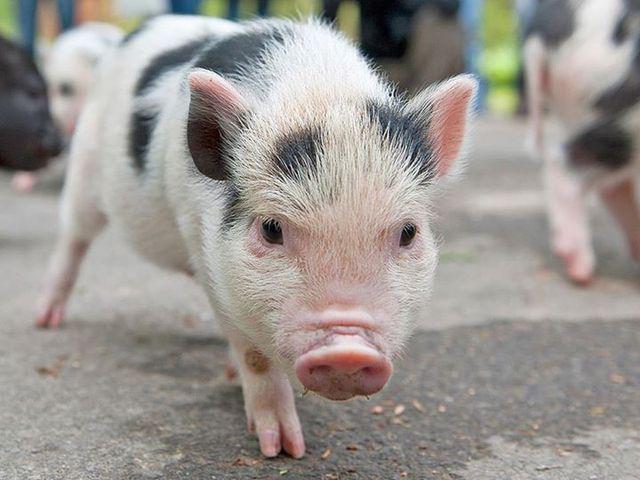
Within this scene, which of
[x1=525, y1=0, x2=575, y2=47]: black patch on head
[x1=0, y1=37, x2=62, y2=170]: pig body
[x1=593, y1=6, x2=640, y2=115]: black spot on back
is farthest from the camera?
[x1=0, y1=37, x2=62, y2=170]: pig body

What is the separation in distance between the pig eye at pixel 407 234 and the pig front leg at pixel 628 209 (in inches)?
112

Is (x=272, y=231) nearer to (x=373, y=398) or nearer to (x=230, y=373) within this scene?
(x=373, y=398)

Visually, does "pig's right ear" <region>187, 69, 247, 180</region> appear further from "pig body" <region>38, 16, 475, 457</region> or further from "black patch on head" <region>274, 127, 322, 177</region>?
"black patch on head" <region>274, 127, 322, 177</region>

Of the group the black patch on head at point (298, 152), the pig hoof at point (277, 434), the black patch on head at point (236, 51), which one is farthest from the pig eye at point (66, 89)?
the black patch on head at point (298, 152)

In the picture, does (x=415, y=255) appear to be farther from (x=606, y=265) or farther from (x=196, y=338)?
(x=606, y=265)

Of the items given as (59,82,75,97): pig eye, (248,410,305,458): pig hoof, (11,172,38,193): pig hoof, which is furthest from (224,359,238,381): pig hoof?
(59,82,75,97): pig eye

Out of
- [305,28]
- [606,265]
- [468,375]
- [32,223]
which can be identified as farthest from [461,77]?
[32,223]

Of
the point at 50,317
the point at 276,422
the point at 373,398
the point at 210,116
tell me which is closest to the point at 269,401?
the point at 276,422

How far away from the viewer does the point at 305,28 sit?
118 inches

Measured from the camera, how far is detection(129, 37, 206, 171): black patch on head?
10.9 ft

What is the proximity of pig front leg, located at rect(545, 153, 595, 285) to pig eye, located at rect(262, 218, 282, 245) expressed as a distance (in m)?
2.67

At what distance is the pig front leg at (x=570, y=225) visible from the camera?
189 inches

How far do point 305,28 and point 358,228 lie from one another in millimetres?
861

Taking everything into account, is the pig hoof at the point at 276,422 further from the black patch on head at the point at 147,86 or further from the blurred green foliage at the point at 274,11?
the blurred green foliage at the point at 274,11
